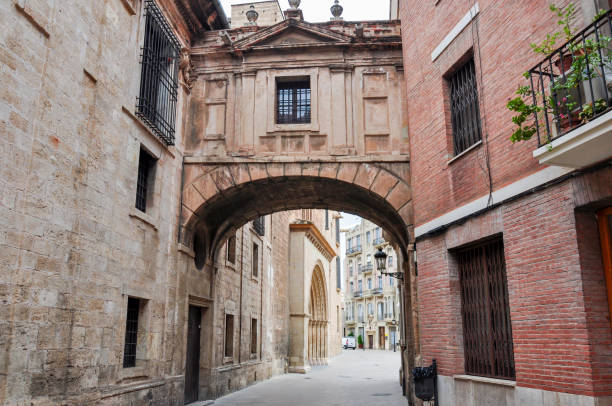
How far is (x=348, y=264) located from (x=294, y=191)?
60.4 metres

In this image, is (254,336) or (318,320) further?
(318,320)

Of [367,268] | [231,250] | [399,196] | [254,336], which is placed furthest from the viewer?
[367,268]

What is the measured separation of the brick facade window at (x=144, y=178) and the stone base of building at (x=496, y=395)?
6.00m

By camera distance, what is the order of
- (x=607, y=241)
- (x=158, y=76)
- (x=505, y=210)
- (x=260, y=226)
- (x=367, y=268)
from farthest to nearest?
1. (x=367, y=268)
2. (x=260, y=226)
3. (x=158, y=76)
4. (x=505, y=210)
5. (x=607, y=241)

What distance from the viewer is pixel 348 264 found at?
237ft

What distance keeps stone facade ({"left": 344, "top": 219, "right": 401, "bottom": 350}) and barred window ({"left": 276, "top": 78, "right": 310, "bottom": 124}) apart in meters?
47.2

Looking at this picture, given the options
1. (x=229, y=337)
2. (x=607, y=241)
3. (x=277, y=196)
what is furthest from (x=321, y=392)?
(x=607, y=241)

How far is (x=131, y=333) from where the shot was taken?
9.20 m

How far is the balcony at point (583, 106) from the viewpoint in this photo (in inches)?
197

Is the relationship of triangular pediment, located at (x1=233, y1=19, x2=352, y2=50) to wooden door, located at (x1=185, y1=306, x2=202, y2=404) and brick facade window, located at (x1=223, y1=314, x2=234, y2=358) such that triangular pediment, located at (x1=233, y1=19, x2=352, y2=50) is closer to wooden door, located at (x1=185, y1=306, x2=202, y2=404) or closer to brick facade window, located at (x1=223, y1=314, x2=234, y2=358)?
wooden door, located at (x1=185, y1=306, x2=202, y2=404)

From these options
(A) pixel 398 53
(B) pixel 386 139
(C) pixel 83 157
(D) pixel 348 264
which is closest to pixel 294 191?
(B) pixel 386 139

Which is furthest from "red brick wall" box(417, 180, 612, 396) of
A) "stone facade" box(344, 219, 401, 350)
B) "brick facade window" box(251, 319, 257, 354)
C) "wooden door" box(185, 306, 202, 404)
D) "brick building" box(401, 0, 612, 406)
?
"stone facade" box(344, 219, 401, 350)

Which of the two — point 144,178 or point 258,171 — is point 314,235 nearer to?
point 258,171

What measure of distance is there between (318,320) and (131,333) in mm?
22578
